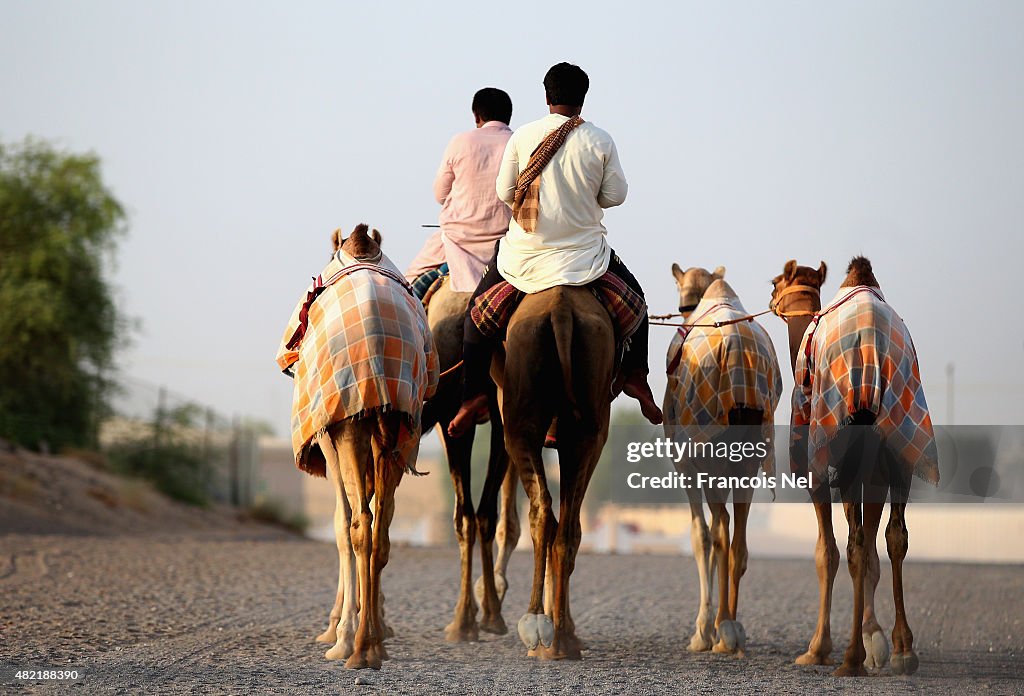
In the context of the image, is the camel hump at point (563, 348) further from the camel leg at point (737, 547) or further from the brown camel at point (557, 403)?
the camel leg at point (737, 547)

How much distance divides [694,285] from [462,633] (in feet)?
12.4

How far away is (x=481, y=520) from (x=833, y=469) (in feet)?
9.98

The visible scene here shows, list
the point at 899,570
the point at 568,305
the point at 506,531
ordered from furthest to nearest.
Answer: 1. the point at 506,531
2. the point at 899,570
3. the point at 568,305

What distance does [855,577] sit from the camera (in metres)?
8.92

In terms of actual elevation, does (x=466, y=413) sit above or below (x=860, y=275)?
below

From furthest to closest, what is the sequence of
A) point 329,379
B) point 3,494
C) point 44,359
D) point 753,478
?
point 44,359 < point 3,494 < point 753,478 < point 329,379

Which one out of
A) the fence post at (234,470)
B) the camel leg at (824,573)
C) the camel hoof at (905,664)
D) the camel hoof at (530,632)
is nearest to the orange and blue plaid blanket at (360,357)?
the camel hoof at (530,632)

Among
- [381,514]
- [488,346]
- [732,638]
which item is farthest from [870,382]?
[381,514]

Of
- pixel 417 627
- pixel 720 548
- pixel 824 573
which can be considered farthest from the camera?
pixel 417 627

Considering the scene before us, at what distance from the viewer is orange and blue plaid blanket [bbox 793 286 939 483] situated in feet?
29.0

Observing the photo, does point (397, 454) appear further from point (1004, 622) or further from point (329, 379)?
point (1004, 622)

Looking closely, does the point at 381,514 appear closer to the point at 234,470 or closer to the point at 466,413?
the point at 466,413

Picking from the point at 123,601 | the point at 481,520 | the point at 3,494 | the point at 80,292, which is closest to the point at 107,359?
the point at 80,292

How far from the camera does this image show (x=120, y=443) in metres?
35.7
